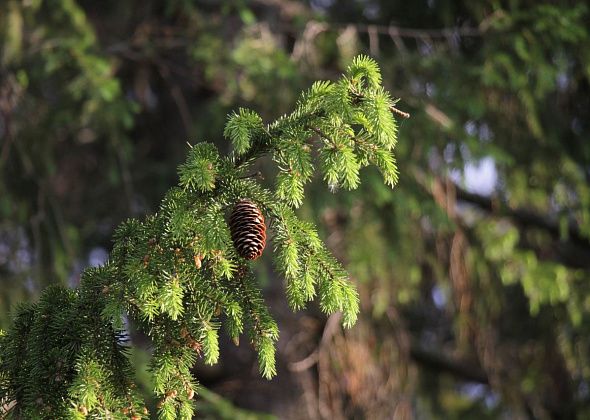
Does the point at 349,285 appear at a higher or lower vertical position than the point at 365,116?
lower

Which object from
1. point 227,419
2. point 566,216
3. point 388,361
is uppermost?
point 227,419

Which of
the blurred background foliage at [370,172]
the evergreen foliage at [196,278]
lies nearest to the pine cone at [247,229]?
the evergreen foliage at [196,278]

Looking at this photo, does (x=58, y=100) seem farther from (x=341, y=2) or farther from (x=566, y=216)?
(x=566, y=216)

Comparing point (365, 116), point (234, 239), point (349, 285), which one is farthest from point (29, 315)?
point (365, 116)

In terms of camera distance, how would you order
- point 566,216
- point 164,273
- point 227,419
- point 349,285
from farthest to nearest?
point 566,216 < point 227,419 < point 349,285 < point 164,273

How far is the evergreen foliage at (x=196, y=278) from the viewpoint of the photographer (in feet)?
5.73

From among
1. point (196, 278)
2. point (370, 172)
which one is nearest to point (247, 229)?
point (196, 278)

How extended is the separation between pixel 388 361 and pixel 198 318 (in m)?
3.39

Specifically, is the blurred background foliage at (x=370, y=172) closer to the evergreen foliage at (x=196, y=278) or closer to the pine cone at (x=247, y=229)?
the evergreen foliage at (x=196, y=278)

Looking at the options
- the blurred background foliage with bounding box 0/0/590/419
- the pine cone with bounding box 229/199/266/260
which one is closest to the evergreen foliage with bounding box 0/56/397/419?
the pine cone with bounding box 229/199/266/260

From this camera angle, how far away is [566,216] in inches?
194

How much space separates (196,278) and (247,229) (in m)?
0.14

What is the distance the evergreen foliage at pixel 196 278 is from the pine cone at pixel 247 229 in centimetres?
2

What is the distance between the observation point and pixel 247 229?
5.74ft
